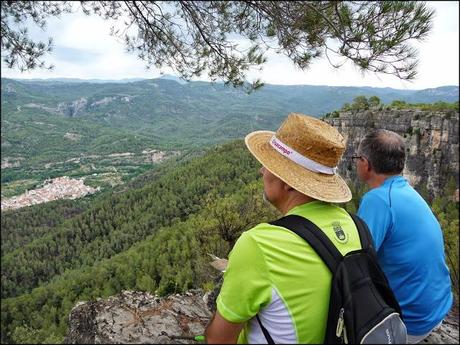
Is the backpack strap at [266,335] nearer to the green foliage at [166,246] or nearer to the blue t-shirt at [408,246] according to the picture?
the blue t-shirt at [408,246]

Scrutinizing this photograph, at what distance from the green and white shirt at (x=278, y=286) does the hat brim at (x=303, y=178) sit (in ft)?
0.91

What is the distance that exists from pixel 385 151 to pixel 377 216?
1.38 ft

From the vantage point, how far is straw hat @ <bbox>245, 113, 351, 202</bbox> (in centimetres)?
154

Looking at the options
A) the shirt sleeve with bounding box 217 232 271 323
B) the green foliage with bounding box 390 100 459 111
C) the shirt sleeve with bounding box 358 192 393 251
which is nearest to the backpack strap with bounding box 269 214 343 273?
the shirt sleeve with bounding box 217 232 271 323

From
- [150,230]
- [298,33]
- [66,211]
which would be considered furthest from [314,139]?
[66,211]

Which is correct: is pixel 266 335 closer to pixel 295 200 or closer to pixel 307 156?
pixel 295 200

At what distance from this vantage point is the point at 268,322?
1.29 meters

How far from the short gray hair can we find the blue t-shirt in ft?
0.23

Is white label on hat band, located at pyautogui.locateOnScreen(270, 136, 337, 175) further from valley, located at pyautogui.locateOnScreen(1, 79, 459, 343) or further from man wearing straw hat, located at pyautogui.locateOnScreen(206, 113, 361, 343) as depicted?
valley, located at pyautogui.locateOnScreen(1, 79, 459, 343)

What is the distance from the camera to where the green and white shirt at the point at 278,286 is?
122 centimetres

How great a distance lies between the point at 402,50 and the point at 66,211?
81.6 m

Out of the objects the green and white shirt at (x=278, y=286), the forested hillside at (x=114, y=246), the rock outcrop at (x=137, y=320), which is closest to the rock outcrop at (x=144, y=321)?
the rock outcrop at (x=137, y=320)

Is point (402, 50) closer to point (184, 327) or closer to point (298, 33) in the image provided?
point (298, 33)

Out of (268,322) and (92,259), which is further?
(92,259)
